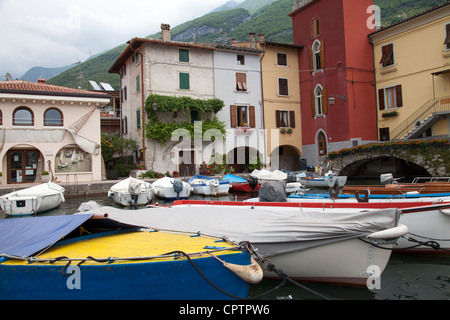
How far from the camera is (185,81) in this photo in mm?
28938

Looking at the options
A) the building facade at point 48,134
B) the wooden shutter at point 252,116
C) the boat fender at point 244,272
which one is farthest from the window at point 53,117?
the boat fender at point 244,272

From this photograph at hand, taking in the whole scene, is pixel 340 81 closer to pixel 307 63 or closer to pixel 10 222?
pixel 307 63

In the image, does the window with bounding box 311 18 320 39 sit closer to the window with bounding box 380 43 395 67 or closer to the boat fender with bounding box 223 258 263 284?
the window with bounding box 380 43 395 67

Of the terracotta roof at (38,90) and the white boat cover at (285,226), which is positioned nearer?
the white boat cover at (285,226)

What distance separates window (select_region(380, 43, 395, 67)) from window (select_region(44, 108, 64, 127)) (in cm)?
2476

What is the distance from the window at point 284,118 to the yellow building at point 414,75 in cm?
727

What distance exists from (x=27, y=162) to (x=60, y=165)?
210cm

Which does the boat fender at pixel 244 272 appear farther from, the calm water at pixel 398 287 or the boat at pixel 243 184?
the boat at pixel 243 184

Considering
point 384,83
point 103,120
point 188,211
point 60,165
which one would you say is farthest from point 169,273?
point 103,120

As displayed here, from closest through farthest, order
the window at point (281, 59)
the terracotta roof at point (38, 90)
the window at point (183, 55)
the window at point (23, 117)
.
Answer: the terracotta roof at point (38, 90), the window at point (23, 117), the window at point (183, 55), the window at point (281, 59)

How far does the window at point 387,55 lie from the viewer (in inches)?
1112

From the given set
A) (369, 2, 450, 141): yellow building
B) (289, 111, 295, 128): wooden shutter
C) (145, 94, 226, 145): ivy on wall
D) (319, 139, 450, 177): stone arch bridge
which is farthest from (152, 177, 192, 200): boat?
(369, 2, 450, 141): yellow building

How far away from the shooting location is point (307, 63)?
32.0 meters

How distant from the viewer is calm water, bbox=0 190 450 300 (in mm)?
6102
